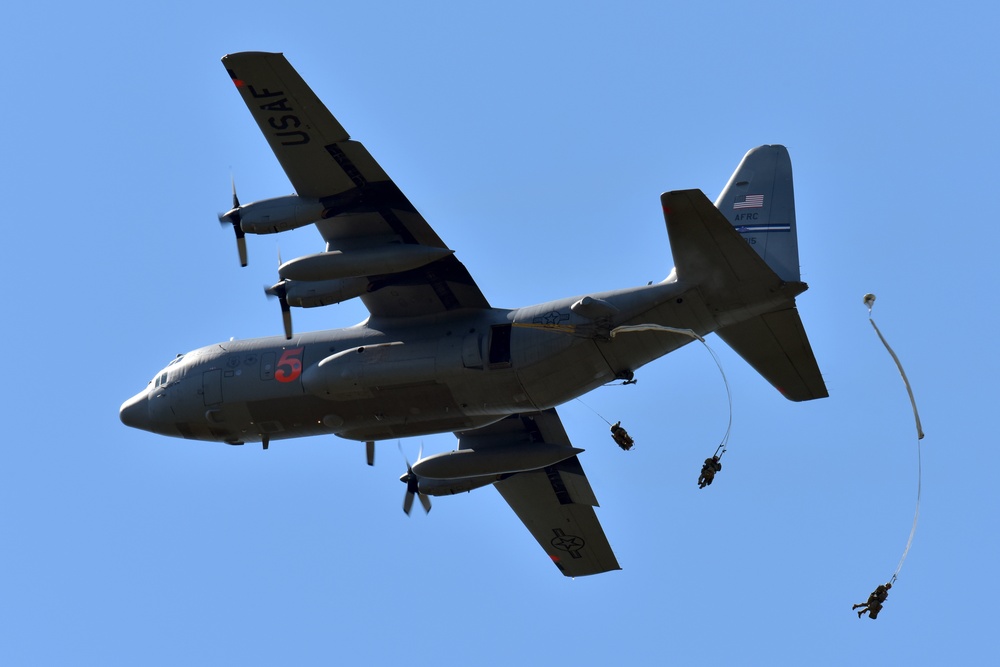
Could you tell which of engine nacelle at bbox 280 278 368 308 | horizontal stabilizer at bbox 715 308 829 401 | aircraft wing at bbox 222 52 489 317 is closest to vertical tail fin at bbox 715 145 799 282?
horizontal stabilizer at bbox 715 308 829 401

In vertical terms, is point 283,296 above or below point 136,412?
above

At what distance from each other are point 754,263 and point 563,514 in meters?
10.7

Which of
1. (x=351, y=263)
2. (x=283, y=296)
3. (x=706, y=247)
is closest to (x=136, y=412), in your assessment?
(x=283, y=296)

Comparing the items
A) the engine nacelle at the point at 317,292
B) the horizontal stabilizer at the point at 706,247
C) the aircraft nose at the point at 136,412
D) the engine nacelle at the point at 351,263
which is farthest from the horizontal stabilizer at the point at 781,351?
the aircraft nose at the point at 136,412

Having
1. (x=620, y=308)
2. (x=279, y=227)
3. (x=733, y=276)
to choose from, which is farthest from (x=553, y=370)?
(x=279, y=227)

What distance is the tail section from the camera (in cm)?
2656

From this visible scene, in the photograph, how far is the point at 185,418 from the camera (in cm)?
3222

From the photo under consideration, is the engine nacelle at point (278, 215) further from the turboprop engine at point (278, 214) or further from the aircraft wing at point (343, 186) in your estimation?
the aircraft wing at point (343, 186)

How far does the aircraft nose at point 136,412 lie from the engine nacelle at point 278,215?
21.8ft

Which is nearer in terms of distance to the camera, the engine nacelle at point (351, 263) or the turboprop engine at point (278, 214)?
the turboprop engine at point (278, 214)

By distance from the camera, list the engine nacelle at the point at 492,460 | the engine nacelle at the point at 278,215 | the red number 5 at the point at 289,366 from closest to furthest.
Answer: the engine nacelle at the point at 278,215
the red number 5 at the point at 289,366
the engine nacelle at the point at 492,460

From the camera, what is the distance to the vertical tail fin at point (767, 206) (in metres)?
28.3

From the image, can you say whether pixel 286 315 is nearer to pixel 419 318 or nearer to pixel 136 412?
pixel 419 318

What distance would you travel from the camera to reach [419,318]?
3041 centimetres
